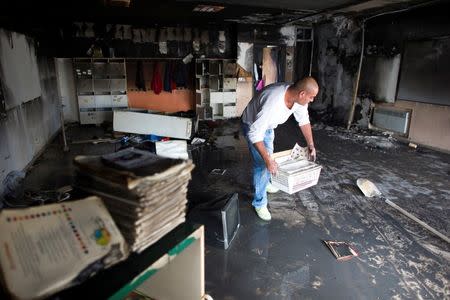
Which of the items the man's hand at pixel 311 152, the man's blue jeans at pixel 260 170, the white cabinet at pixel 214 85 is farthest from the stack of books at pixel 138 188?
the white cabinet at pixel 214 85

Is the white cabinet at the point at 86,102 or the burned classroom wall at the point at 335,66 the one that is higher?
the burned classroom wall at the point at 335,66

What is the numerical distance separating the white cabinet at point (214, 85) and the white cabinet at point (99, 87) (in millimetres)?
1672

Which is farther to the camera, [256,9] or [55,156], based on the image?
[256,9]

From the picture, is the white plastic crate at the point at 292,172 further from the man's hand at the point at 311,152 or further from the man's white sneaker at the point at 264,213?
the man's white sneaker at the point at 264,213

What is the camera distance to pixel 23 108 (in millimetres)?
4082

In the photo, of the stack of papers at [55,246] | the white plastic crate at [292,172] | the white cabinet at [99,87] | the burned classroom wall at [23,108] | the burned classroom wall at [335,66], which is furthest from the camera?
the white cabinet at [99,87]

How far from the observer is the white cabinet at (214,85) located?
23.3 ft

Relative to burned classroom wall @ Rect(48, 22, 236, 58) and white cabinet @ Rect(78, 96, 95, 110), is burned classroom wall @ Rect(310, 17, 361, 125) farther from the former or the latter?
white cabinet @ Rect(78, 96, 95, 110)

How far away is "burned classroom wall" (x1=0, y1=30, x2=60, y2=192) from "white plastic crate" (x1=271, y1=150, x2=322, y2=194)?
9.04 feet

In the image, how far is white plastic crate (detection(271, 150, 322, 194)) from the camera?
2842 millimetres

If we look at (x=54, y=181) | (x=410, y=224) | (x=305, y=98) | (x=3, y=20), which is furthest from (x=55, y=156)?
(x=410, y=224)

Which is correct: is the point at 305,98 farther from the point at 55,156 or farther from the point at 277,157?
the point at 55,156

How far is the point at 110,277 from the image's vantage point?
901 millimetres

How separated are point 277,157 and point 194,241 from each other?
182cm
